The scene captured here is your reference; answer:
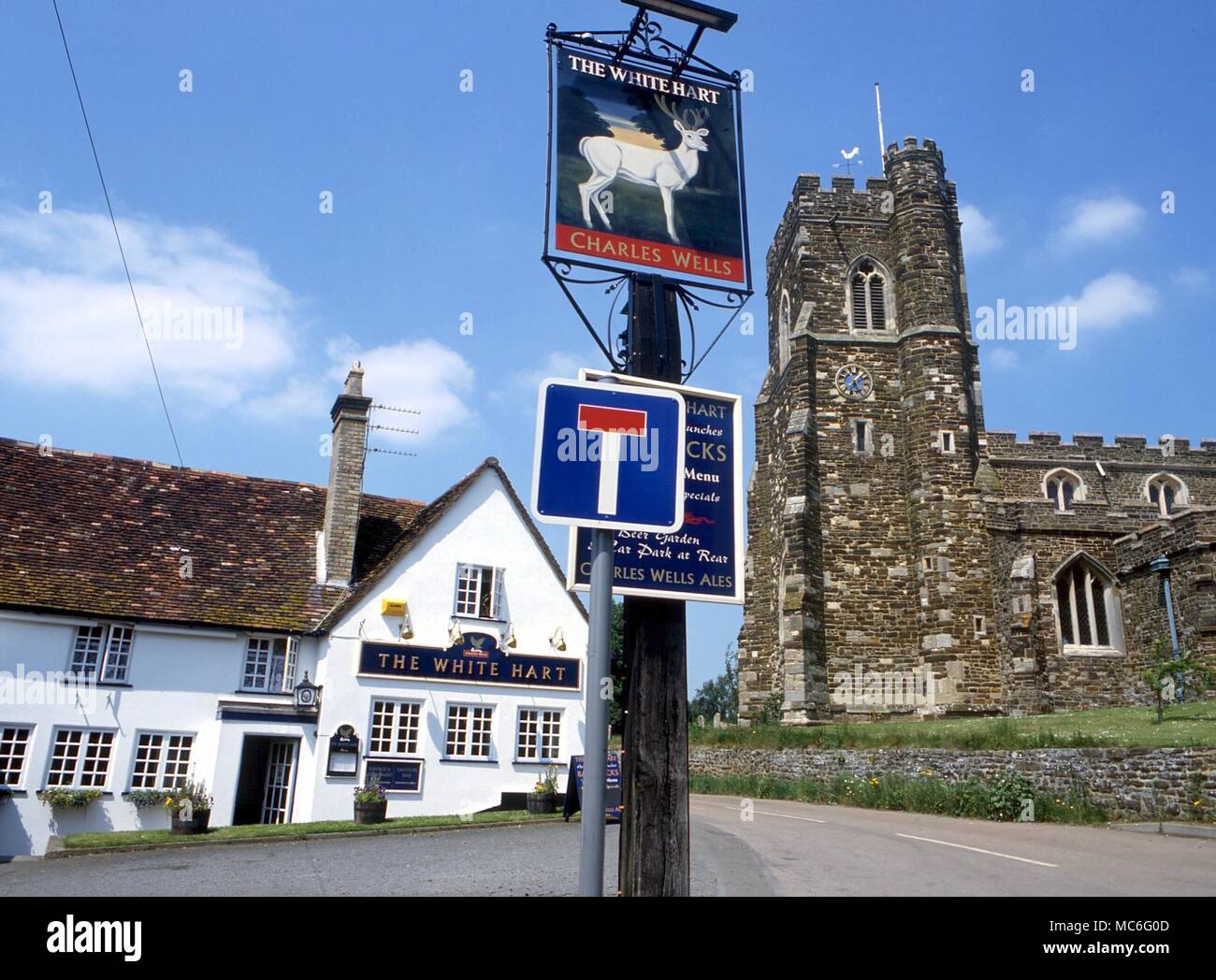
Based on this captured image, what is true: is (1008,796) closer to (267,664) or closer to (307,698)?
(307,698)

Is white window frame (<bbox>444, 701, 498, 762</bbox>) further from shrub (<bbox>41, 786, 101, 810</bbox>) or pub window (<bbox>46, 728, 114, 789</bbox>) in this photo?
shrub (<bbox>41, 786, 101, 810</bbox>)

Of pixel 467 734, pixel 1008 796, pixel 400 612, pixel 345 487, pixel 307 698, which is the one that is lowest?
pixel 1008 796

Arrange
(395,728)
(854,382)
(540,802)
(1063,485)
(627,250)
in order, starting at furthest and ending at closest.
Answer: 1. (1063,485)
2. (854,382)
3. (395,728)
4. (540,802)
5. (627,250)

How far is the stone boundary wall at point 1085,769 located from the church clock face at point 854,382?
14.2 m

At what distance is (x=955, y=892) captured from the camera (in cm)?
930

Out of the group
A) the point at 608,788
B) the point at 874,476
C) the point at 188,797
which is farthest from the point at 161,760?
the point at 874,476

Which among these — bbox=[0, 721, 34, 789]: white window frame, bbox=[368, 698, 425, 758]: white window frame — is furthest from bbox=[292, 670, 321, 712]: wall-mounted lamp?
bbox=[0, 721, 34, 789]: white window frame

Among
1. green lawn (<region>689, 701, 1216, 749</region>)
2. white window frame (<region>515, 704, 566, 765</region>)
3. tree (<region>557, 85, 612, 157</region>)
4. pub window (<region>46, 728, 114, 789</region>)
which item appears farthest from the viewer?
white window frame (<region>515, 704, 566, 765</region>)

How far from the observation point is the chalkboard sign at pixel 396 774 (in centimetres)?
1992

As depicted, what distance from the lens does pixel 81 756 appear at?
18.5 m

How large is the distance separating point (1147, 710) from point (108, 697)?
998 inches

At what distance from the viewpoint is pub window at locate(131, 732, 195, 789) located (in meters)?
18.9

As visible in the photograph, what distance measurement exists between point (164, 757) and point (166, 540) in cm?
550

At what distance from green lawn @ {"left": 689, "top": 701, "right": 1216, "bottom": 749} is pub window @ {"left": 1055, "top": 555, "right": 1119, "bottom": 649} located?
129 inches
